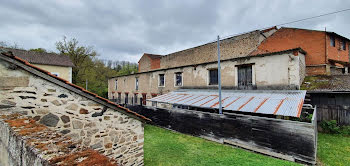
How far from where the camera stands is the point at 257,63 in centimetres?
957

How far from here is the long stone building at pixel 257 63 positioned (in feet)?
28.8

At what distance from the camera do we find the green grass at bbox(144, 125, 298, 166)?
210 inches

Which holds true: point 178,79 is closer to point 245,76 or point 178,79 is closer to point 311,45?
point 245,76

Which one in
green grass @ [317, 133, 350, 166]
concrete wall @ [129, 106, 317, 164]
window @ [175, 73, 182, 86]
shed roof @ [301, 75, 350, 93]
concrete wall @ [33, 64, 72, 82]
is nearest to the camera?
concrete wall @ [129, 106, 317, 164]

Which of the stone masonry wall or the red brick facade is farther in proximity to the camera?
the red brick facade

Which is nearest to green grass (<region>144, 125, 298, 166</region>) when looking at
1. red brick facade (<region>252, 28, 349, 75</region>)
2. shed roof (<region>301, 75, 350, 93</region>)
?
shed roof (<region>301, 75, 350, 93</region>)

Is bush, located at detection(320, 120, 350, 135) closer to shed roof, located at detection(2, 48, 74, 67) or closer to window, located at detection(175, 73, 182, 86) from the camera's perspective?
window, located at detection(175, 73, 182, 86)

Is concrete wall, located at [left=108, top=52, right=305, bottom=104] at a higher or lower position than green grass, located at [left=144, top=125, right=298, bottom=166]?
higher

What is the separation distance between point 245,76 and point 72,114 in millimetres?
9905

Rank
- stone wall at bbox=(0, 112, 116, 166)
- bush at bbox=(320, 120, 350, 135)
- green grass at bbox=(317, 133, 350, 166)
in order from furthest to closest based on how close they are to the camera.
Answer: bush at bbox=(320, 120, 350, 135), green grass at bbox=(317, 133, 350, 166), stone wall at bbox=(0, 112, 116, 166)

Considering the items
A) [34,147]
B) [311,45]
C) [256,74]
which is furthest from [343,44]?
[34,147]

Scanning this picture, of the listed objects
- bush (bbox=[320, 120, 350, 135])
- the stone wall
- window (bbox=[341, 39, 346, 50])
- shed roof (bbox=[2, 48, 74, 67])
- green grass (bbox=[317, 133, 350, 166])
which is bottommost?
green grass (bbox=[317, 133, 350, 166])

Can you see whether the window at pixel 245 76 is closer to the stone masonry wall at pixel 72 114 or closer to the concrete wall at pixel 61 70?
the stone masonry wall at pixel 72 114

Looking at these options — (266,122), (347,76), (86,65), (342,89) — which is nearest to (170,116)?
(266,122)
